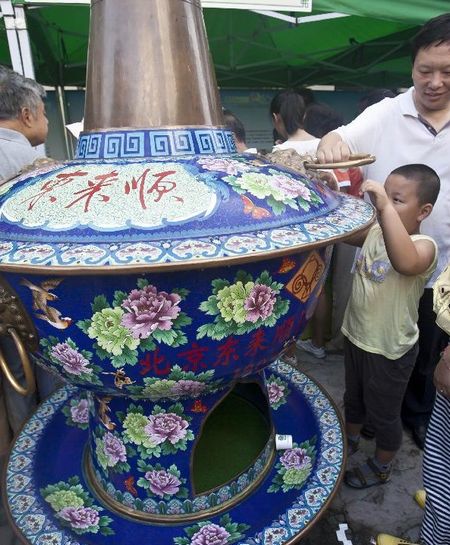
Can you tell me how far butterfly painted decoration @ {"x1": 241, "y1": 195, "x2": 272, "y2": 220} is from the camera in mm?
1149

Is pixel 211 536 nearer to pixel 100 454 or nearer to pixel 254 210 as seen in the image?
pixel 100 454

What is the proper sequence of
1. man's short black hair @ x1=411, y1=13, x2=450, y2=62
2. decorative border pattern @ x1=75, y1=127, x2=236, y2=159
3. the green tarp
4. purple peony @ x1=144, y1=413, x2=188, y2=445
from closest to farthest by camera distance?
decorative border pattern @ x1=75, y1=127, x2=236, y2=159
purple peony @ x1=144, y1=413, x2=188, y2=445
man's short black hair @ x1=411, y1=13, x2=450, y2=62
the green tarp

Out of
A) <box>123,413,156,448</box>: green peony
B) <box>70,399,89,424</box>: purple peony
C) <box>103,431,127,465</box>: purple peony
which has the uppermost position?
<box>123,413,156,448</box>: green peony

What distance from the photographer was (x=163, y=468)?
1.53 meters

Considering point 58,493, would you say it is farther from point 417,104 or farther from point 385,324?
point 417,104

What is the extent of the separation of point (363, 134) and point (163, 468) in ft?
6.21

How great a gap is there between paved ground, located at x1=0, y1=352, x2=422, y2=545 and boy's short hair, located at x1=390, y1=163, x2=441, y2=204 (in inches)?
56.8

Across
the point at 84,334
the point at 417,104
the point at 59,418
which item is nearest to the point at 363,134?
the point at 417,104

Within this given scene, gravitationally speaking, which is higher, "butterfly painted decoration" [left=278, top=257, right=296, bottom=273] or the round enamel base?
"butterfly painted decoration" [left=278, top=257, right=296, bottom=273]

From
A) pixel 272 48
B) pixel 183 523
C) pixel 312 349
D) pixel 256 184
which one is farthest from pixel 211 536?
pixel 272 48

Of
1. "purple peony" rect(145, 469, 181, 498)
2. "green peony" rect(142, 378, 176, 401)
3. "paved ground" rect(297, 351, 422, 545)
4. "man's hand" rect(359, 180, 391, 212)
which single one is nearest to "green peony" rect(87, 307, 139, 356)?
"green peony" rect(142, 378, 176, 401)

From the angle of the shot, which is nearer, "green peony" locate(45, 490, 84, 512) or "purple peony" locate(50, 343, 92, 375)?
"purple peony" locate(50, 343, 92, 375)

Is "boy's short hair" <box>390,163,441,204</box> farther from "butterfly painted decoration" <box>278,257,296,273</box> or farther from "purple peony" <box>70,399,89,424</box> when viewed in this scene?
"purple peony" <box>70,399,89,424</box>

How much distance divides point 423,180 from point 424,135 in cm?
52
